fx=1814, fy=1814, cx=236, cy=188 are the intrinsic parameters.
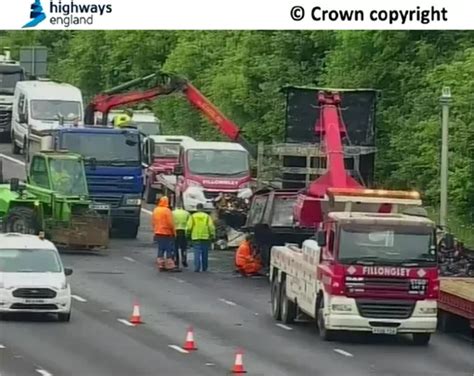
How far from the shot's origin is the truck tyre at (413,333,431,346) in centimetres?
3102

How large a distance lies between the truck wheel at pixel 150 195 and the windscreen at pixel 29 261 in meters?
21.8

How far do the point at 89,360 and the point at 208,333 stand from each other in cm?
400

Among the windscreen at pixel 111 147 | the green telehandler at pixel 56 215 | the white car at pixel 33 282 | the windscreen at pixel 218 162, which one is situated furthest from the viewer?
the windscreen at pixel 218 162

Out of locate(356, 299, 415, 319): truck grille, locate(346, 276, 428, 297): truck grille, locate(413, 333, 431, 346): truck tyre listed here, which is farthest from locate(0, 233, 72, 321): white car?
locate(413, 333, 431, 346): truck tyre

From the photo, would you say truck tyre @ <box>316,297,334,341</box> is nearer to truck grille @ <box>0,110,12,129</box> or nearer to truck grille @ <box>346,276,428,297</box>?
truck grille @ <box>346,276,428,297</box>

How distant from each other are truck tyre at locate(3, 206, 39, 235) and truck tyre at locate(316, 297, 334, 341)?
12.0m

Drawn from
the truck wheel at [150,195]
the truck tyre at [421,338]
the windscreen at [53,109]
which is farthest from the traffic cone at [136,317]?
the windscreen at [53,109]

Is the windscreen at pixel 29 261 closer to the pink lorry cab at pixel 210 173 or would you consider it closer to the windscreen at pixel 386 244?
the windscreen at pixel 386 244

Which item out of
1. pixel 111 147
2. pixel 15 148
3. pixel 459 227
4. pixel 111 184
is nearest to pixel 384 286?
pixel 459 227

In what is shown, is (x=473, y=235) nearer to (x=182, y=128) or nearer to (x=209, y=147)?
(x=209, y=147)

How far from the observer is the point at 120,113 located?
63.2 m

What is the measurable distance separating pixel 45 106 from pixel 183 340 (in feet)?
102

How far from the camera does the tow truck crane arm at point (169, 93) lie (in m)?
51.1

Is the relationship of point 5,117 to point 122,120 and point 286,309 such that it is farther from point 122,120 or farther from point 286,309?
point 286,309
